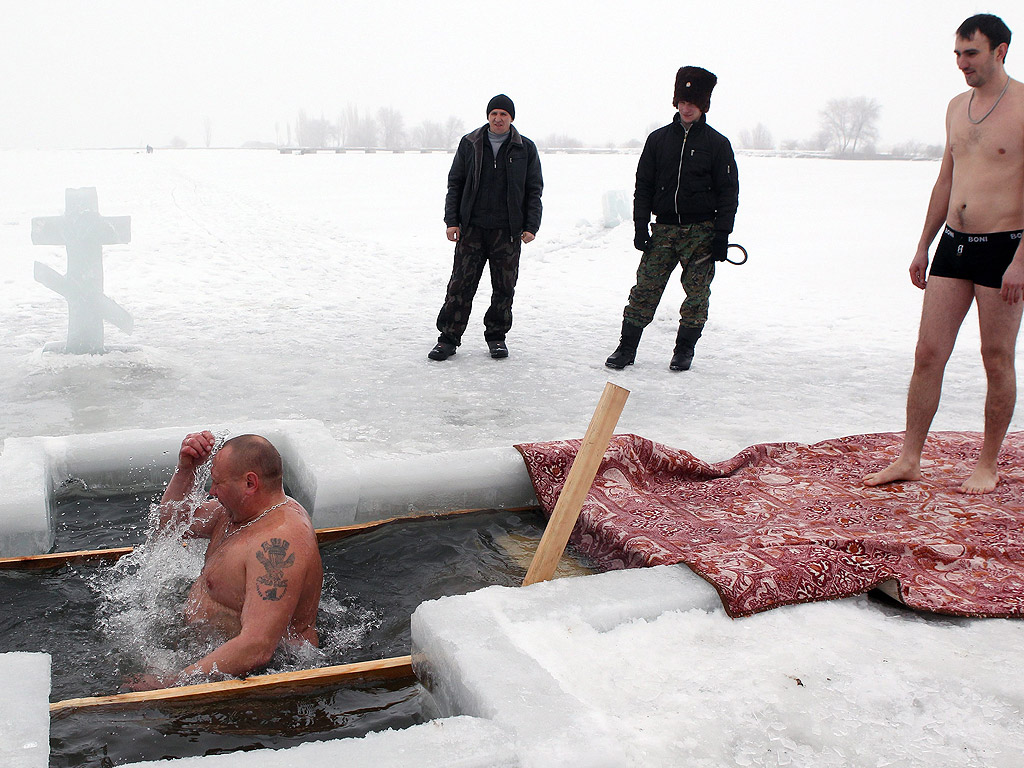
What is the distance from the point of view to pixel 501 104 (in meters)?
5.93

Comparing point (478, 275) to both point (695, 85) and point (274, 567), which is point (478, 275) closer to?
point (695, 85)

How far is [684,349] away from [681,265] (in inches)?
26.9

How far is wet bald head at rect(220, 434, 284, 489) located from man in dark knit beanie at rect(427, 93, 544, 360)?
3498 millimetres

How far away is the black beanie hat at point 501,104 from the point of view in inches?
232

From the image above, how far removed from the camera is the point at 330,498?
3422mm

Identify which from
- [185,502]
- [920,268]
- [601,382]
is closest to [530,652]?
[185,502]

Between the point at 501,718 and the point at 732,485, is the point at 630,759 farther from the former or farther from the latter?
the point at 732,485

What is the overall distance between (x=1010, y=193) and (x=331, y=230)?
12909 mm

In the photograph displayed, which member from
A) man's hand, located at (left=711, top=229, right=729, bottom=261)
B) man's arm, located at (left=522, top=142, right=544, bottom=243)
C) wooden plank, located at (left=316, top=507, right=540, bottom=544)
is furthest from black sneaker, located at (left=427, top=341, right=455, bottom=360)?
wooden plank, located at (left=316, top=507, right=540, bottom=544)

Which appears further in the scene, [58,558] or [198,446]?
[58,558]

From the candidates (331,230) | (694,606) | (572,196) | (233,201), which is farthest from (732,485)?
(233,201)

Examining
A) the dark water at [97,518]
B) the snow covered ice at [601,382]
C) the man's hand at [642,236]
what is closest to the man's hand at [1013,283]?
the snow covered ice at [601,382]

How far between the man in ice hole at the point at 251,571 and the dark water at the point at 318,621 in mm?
151

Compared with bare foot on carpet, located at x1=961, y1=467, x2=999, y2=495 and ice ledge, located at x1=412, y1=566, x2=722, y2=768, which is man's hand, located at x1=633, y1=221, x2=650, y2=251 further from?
ice ledge, located at x1=412, y1=566, x2=722, y2=768
